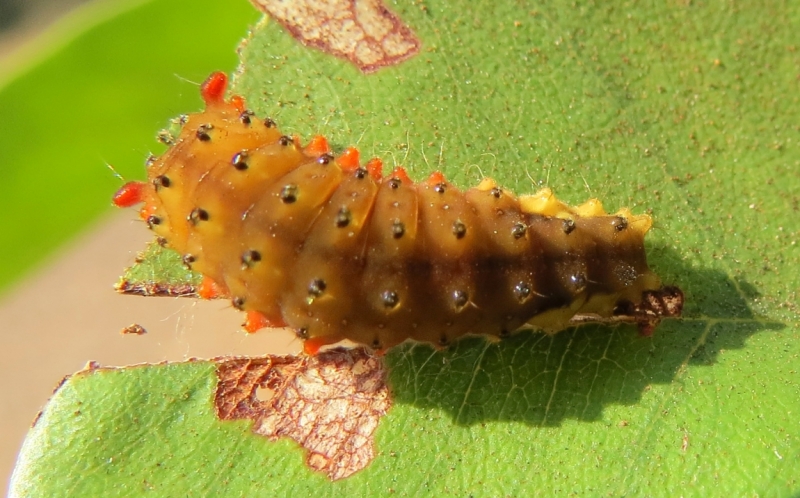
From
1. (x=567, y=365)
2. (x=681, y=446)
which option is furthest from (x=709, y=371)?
(x=567, y=365)

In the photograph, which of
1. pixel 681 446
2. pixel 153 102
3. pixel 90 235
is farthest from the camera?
pixel 90 235

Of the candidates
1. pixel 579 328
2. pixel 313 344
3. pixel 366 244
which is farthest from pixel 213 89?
pixel 579 328

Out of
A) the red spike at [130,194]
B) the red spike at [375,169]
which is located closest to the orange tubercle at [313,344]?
the red spike at [375,169]

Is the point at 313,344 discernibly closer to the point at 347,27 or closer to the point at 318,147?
the point at 318,147

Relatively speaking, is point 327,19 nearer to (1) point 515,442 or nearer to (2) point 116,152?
(1) point 515,442

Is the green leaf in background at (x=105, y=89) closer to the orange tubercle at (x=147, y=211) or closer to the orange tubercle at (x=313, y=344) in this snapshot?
the orange tubercle at (x=147, y=211)

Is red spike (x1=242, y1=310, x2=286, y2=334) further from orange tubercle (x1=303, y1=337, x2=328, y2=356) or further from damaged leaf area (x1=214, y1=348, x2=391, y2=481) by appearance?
damaged leaf area (x1=214, y1=348, x2=391, y2=481)

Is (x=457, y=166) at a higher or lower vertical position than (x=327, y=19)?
lower
